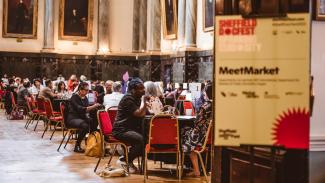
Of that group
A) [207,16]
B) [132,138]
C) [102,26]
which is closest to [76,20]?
[102,26]

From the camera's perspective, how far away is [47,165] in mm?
7793

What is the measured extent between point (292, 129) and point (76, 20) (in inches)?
828

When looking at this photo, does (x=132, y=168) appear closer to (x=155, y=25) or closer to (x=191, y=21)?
(x=191, y=21)

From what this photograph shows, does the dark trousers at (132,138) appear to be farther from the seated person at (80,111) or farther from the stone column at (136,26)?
the stone column at (136,26)

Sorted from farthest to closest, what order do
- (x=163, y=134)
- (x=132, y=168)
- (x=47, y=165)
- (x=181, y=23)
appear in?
(x=181, y=23) < (x=47, y=165) < (x=132, y=168) < (x=163, y=134)

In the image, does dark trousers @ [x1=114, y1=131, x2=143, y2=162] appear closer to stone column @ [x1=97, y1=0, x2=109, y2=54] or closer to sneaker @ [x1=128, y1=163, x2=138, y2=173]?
sneaker @ [x1=128, y1=163, x2=138, y2=173]

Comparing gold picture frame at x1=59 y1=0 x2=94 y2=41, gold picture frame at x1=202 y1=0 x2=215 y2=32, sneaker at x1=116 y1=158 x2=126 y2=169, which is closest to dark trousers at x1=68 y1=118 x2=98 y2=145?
sneaker at x1=116 y1=158 x2=126 y2=169

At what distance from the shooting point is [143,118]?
704 cm

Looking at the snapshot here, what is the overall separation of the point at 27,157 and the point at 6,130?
4590mm

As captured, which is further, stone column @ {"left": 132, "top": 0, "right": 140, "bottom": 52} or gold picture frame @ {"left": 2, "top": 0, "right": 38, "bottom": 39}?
stone column @ {"left": 132, "top": 0, "right": 140, "bottom": 52}

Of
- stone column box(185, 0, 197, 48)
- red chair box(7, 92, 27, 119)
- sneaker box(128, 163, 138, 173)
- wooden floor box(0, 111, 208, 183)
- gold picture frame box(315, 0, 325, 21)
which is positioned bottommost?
wooden floor box(0, 111, 208, 183)

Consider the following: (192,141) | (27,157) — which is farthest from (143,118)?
(27,157)

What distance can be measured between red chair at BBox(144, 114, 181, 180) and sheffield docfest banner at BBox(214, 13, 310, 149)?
371 cm

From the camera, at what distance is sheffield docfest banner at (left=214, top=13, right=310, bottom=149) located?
8.78 ft
